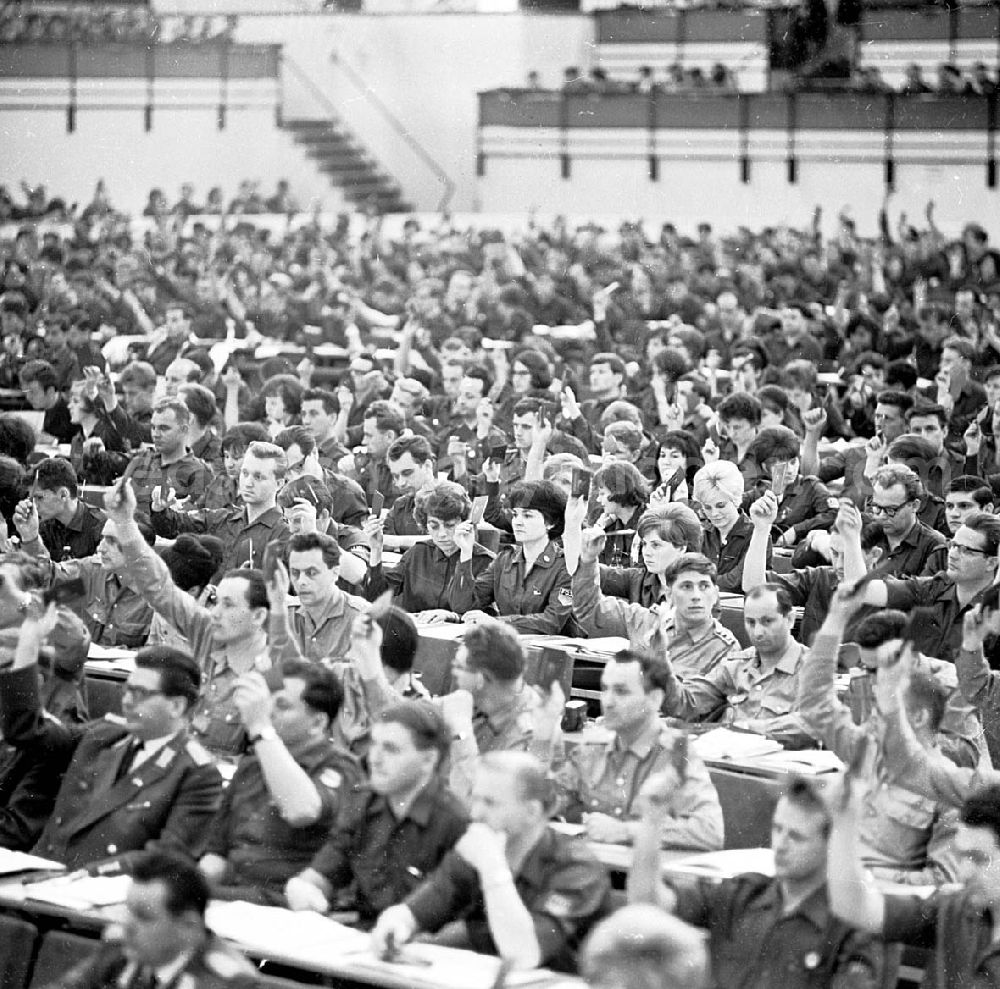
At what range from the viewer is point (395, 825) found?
15.9 ft

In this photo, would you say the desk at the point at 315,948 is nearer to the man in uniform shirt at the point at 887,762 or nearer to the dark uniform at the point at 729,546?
the man in uniform shirt at the point at 887,762

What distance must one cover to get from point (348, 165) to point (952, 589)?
20477mm

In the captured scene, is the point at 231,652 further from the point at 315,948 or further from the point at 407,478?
the point at 407,478

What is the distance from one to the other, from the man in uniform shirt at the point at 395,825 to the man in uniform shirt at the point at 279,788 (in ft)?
0.58

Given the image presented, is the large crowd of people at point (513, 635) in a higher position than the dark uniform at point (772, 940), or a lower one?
higher

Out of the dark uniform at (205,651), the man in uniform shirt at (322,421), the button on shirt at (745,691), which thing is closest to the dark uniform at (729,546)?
the button on shirt at (745,691)

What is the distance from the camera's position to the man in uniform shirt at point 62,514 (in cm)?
849

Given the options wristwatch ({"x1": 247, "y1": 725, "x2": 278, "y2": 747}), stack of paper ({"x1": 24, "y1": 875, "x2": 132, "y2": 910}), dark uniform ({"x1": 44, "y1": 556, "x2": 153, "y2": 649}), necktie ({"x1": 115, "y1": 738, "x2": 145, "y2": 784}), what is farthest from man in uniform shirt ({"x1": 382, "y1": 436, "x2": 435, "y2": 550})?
stack of paper ({"x1": 24, "y1": 875, "x2": 132, "y2": 910})

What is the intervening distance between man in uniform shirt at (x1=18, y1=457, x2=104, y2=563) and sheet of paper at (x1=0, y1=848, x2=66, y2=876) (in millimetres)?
3373

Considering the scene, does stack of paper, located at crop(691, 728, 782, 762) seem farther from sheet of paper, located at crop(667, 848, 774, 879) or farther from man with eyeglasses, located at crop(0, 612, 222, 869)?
man with eyeglasses, located at crop(0, 612, 222, 869)

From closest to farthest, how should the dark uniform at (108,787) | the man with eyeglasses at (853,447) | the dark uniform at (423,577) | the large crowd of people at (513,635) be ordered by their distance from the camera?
the large crowd of people at (513,635)
the dark uniform at (108,787)
the dark uniform at (423,577)
the man with eyeglasses at (853,447)

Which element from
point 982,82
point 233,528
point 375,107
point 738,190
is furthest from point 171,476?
point 375,107

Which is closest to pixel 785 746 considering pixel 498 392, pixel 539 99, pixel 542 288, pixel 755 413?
pixel 755 413

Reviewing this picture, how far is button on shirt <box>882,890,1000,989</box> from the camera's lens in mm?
4203
